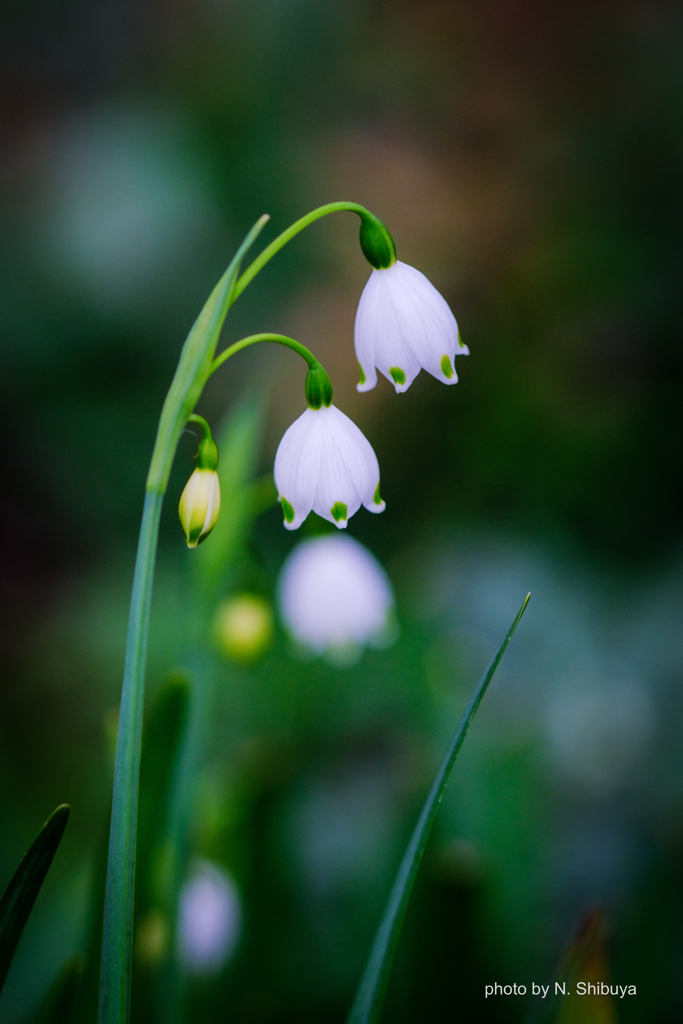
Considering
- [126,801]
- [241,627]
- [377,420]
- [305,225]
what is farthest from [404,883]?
[377,420]

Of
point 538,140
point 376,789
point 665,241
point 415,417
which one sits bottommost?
point 376,789

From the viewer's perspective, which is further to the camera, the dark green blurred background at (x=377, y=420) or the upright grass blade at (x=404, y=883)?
the dark green blurred background at (x=377, y=420)

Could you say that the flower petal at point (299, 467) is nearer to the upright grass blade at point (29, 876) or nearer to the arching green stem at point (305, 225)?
the arching green stem at point (305, 225)

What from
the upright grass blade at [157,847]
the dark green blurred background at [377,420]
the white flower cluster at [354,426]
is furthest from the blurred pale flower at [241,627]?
the white flower cluster at [354,426]

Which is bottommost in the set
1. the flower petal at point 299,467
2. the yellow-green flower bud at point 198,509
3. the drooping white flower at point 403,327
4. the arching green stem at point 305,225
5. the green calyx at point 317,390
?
the yellow-green flower bud at point 198,509

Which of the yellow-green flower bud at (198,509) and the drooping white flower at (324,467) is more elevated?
the drooping white flower at (324,467)

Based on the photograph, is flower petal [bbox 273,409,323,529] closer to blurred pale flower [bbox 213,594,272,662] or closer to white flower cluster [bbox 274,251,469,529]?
white flower cluster [bbox 274,251,469,529]

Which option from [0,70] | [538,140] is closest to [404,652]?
[538,140]

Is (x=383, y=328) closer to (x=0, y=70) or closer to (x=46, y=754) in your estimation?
(x=46, y=754)
